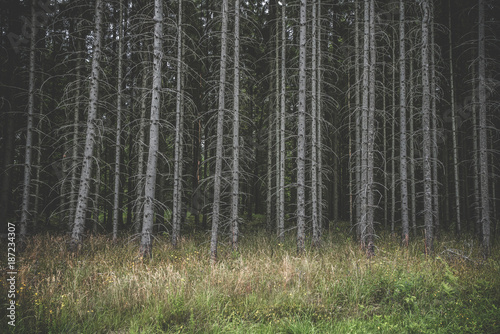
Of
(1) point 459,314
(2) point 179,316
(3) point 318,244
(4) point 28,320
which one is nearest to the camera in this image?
(4) point 28,320

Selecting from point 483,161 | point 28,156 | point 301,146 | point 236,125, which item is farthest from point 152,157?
point 483,161

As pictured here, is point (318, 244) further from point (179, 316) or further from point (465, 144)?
point (465, 144)

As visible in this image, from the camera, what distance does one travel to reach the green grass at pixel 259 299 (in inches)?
169

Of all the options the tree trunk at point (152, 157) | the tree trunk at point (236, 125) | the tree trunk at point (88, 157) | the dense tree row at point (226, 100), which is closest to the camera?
the tree trunk at point (152, 157)

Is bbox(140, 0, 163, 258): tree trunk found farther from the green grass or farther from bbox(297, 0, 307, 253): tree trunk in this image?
bbox(297, 0, 307, 253): tree trunk

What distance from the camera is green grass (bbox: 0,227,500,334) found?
4285 millimetres

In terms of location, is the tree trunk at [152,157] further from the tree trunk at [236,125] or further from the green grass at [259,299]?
the tree trunk at [236,125]

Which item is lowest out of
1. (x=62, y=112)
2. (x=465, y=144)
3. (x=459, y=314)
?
(x=459, y=314)

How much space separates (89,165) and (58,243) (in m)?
2.85

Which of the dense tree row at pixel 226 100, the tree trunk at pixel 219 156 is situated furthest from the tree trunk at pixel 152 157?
the tree trunk at pixel 219 156

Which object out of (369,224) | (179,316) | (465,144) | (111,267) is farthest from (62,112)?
(465,144)

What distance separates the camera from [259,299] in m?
5.00

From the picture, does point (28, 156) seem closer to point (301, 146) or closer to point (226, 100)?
point (226, 100)

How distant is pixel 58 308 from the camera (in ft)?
14.1
